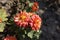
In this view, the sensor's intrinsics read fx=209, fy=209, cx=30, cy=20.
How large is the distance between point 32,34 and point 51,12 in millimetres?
1511

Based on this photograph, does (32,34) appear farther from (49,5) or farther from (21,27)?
(49,5)

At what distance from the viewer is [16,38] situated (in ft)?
7.96

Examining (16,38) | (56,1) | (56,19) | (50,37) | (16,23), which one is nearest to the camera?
(16,23)

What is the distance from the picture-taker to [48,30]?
11.4ft

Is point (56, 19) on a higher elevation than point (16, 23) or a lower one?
lower

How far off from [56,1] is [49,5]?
7.4 inches

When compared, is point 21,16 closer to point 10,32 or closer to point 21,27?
point 21,27

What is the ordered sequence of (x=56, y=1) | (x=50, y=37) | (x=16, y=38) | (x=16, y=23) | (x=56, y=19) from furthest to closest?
(x=56, y=1)
(x=56, y=19)
(x=50, y=37)
(x=16, y=38)
(x=16, y=23)

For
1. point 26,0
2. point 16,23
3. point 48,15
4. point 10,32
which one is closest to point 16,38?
point 10,32

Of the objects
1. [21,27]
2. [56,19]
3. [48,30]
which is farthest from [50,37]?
[21,27]

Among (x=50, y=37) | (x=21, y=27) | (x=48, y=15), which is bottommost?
(x=50, y=37)

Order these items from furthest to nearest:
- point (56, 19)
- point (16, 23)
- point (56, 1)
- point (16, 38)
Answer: point (56, 1), point (56, 19), point (16, 38), point (16, 23)

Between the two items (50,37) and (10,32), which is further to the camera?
(50,37)

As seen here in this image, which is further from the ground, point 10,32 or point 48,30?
point 10,32
